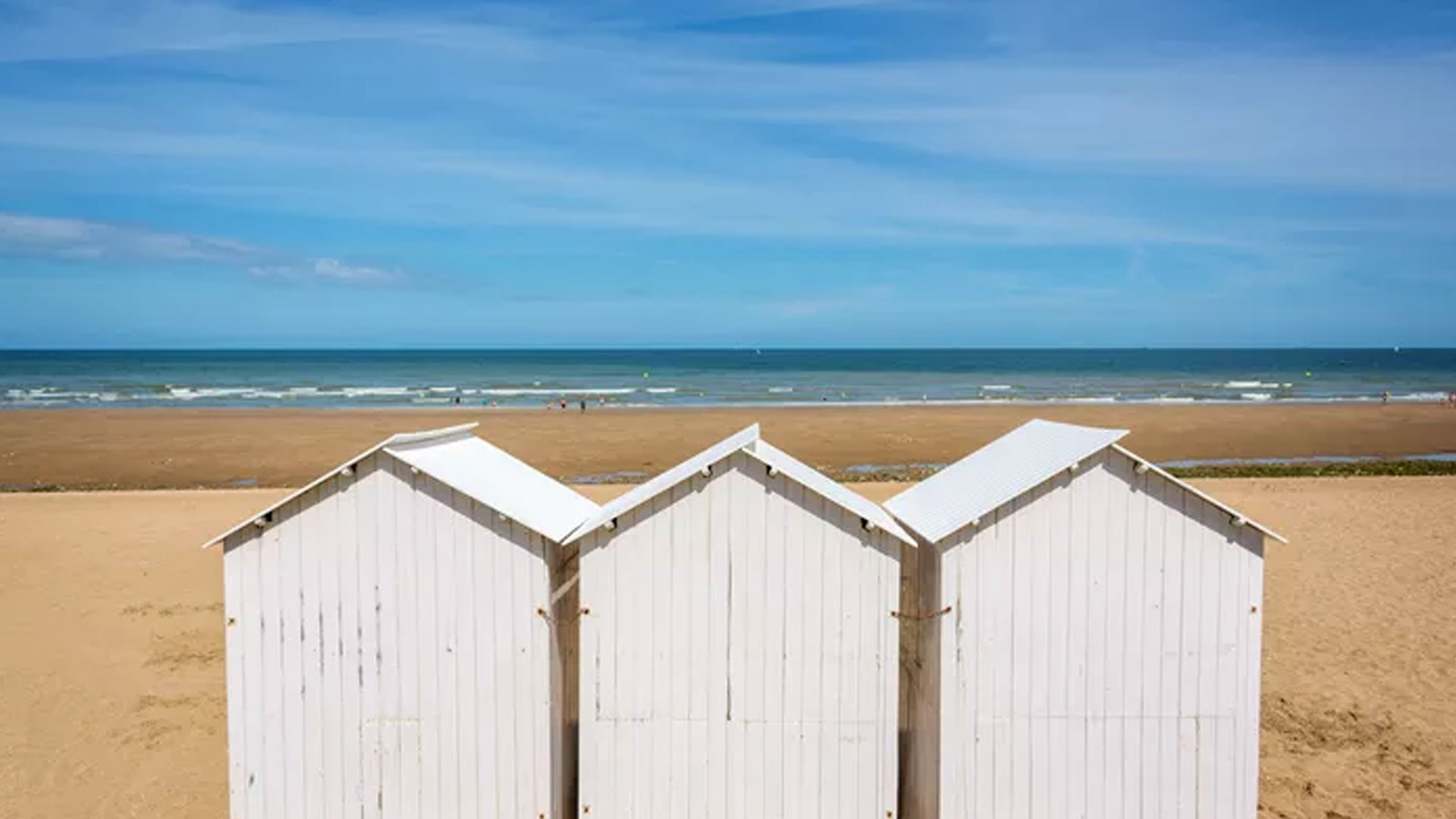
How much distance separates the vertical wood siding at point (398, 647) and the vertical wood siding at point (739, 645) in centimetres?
48

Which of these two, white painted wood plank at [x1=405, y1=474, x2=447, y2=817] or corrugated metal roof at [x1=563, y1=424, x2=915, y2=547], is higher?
corrugated metal roof at [x1=563, y1=424, x2=915, y2=547]

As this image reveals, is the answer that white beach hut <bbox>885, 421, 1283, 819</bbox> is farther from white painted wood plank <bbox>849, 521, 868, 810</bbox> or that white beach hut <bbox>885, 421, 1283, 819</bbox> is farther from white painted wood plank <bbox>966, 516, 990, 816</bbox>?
white painted wood plank <bbox>849, 521, 868, 810</bbox>

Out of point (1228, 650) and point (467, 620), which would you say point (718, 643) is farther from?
point (1228, 650)

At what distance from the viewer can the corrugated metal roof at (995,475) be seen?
8102 mm

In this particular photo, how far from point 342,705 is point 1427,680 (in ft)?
42.5

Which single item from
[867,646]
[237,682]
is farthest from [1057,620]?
[237,682]

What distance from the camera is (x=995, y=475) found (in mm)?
8961

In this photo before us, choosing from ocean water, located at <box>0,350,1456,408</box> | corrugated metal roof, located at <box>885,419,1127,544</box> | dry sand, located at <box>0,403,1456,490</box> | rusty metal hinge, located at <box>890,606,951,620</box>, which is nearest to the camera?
rusty metal hinge, located at <box>890,606,951,620</box>

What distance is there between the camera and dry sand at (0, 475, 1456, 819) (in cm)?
1070

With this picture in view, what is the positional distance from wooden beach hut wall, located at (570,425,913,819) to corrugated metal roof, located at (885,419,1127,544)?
789mm

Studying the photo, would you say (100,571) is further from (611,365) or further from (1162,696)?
(611,365)

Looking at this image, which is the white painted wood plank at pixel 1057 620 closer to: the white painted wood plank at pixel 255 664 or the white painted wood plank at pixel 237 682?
the white painted wood plank at pixel 255 664

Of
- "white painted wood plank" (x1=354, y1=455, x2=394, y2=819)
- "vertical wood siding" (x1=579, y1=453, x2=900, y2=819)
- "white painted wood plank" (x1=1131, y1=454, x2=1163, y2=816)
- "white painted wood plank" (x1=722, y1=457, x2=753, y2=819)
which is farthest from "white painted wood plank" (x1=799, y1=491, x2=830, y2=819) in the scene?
"white painted wood plank" (x1=354, y1=455, x2=394, y2=819)

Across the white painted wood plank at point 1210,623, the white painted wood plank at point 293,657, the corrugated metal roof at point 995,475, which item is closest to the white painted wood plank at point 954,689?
the corrugated metal roof at point 995,475
